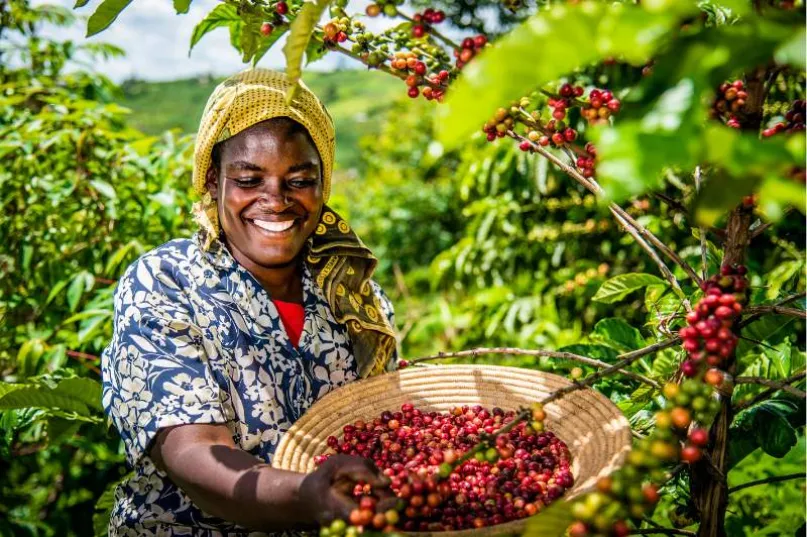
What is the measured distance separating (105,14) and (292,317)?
3.04 feet

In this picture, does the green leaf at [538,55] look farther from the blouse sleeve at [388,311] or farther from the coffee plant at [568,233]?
the blouse sleeve at [388,311]

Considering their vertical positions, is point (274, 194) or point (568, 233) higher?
point (568, 233)

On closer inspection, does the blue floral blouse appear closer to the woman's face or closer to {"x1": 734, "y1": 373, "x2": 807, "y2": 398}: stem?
the woman's face

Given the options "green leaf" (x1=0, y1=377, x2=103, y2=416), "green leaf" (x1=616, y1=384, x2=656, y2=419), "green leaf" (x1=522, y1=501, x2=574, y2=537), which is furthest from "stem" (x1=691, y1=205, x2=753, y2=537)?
"green leaf" (x1=0, y1=377, x2=103, y2=416)

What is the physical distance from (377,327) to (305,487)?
87 cm

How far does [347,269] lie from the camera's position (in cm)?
214

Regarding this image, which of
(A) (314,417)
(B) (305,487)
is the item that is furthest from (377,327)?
(B) (305,487)

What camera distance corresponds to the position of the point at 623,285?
1980 millimetres

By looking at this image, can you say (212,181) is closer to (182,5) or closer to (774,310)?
(182,5)

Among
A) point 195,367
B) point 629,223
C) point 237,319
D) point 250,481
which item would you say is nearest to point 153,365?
point 195,367

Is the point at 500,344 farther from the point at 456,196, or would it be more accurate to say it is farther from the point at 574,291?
the point at 456,196

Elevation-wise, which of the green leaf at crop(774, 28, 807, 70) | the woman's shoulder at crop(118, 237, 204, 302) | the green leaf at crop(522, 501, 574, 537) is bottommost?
the green leaf at crop(522, 501, 574, 537)

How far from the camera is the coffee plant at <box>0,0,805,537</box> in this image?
735 millimetres

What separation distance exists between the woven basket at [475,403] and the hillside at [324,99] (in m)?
19.5
